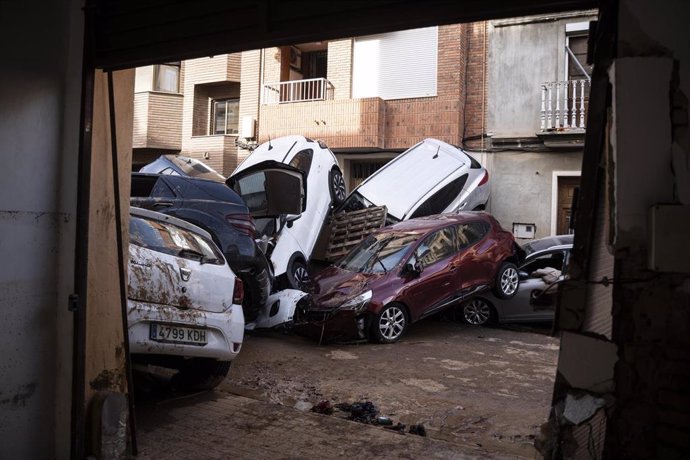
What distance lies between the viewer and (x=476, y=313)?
10.9 meters

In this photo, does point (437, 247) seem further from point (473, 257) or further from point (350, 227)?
point (350, 227)

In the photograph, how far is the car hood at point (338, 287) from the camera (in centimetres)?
905

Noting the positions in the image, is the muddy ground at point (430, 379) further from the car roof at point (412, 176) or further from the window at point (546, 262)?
the car roof at point (412, 176)

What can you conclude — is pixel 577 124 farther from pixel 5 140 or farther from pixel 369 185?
pixel 5 140

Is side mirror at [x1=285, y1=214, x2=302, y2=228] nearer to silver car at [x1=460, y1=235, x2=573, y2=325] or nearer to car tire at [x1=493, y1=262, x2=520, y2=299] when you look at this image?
silver car at [x1=460, y1=235, x2=573, y2=325]

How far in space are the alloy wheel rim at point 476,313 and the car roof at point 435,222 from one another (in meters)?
1.55

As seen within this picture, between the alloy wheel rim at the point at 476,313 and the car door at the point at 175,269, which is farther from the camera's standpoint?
the alloy wheel rim at the point at 476,313

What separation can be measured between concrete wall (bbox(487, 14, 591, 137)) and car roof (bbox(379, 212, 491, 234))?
6.15 metres

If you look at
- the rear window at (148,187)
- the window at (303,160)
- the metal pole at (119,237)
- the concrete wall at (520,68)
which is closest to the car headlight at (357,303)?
the rear window at (148,187)

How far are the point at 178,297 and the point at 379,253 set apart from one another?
550cm

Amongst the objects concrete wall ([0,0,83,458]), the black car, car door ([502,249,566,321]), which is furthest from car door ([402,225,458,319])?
concrete wall ([0,0,83,458])

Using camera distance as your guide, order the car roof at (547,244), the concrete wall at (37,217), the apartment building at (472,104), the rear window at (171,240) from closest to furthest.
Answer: the concrete wall at (37,217) < the rear window at (171,240) < the car roof at (547,244) < the apartment building at (472,104)

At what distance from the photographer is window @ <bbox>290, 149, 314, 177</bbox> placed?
11945 mm

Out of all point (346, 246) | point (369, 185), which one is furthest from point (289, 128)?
point (346, 246)
